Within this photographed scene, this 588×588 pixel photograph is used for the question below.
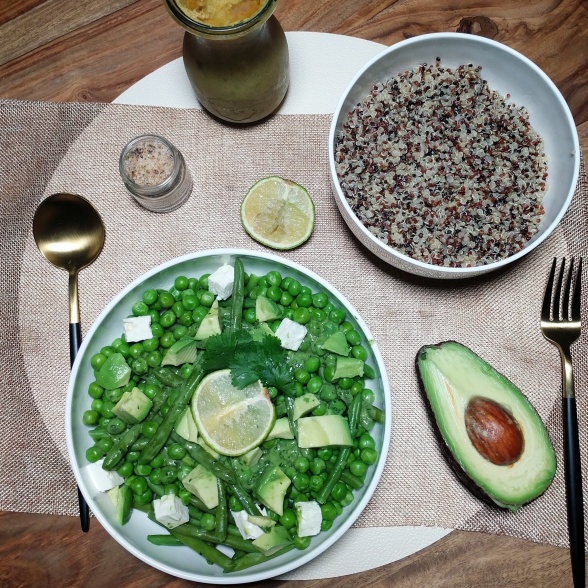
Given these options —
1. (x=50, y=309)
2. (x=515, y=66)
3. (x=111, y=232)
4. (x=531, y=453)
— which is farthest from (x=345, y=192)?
(x=50, y=309)

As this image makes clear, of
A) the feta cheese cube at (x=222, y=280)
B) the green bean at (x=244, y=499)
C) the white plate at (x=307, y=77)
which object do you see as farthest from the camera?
the white plate at (x=307, y=77)

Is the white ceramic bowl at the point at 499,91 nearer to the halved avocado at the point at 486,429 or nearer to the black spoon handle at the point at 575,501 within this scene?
the halved avocado at the point at 486,429

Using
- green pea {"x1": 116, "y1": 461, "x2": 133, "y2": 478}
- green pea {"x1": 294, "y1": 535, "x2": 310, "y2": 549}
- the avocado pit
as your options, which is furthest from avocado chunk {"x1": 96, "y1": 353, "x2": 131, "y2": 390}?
the avocado pit

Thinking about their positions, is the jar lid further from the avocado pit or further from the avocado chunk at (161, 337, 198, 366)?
the avocado pit

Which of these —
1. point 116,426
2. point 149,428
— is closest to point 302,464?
point 149,428

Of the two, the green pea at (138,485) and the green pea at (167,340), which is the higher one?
the green pea at (167,340)

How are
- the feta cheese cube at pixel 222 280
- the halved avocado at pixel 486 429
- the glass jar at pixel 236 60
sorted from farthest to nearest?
the feta cheese cube at pixel 222 280 < the halved avocado at pixel 486 429 < the glass jar at pixel 236 60

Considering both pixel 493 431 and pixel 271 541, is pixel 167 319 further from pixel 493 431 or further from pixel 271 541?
pixel 493 431

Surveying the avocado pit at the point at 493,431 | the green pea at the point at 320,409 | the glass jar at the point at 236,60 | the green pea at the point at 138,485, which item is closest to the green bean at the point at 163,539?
the green pea at the point at 138,485
